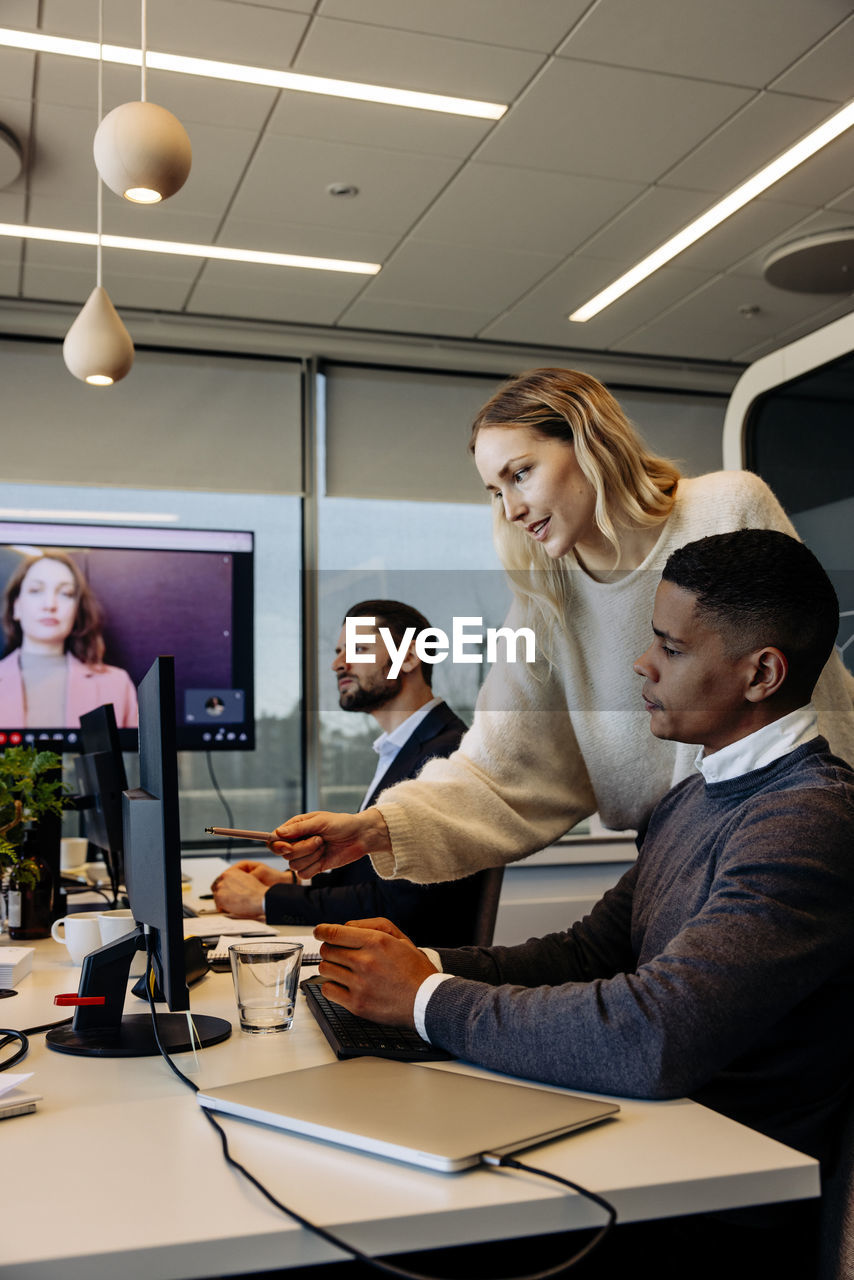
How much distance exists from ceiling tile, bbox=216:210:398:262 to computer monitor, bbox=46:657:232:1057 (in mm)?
2833

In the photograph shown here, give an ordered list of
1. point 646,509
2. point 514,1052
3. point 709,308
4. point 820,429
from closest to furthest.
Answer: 1. point 514,1052
2. point 646,509
3. point 820,429
4. point 709,308

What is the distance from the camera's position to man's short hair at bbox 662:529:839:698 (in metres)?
1.29

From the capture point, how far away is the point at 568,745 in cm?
186

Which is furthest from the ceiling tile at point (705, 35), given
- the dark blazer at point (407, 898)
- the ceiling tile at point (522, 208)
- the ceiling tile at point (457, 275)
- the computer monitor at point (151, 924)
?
the computer monitor at point (151, 924)

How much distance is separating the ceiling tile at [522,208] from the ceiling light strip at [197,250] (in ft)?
1.19

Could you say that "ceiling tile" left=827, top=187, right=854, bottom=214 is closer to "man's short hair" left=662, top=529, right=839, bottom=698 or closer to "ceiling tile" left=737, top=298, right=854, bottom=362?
"ceiling tile" left=737, top=298, right=854, bottom=362

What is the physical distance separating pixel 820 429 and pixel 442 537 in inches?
115

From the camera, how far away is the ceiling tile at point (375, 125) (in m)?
3.09

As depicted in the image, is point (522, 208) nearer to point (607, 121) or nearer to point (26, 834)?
point (607, 121)

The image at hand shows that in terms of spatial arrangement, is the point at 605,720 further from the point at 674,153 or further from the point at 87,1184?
the point at 674,153

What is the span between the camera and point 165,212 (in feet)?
11.9

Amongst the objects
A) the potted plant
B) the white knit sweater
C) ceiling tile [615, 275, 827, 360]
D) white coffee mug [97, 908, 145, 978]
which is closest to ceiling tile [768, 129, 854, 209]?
Result: ceiling tile [615, 275, 827, 360]

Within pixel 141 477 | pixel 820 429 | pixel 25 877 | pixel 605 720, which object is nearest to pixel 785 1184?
pixel 605 720
